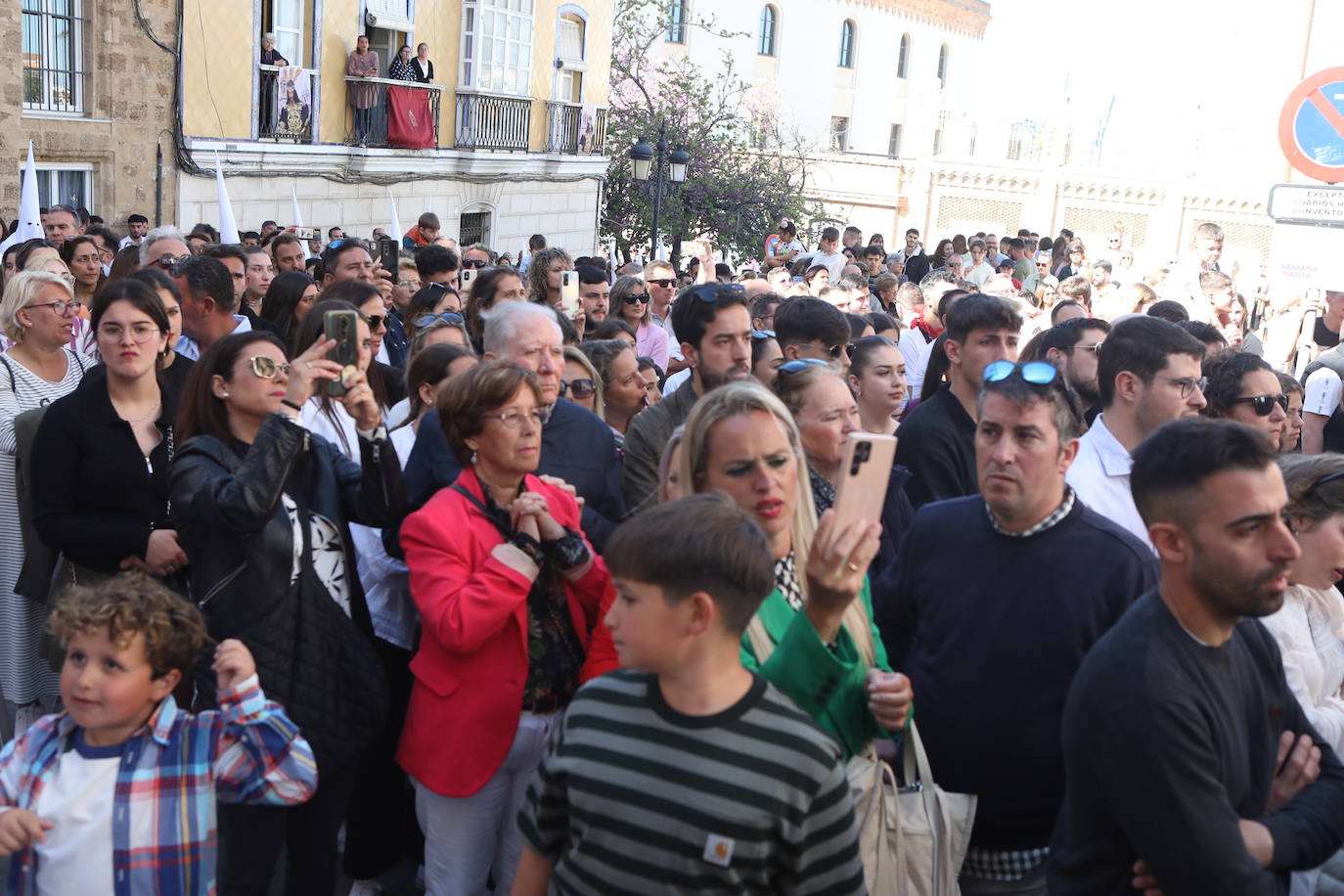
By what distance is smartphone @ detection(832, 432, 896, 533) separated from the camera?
268 centimetres

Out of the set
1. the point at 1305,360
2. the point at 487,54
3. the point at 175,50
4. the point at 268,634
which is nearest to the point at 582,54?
the point at 487,54

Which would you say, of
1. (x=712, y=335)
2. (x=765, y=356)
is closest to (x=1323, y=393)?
(x=765, y=356)

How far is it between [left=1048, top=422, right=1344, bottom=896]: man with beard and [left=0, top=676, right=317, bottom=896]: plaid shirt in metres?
1.77

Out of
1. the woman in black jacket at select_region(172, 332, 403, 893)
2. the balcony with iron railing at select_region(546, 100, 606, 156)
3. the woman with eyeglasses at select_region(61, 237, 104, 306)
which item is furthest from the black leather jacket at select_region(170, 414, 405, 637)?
the balcony with iron railing at select_region(546, 100, 606, 156)

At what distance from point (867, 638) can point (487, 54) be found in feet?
71.4

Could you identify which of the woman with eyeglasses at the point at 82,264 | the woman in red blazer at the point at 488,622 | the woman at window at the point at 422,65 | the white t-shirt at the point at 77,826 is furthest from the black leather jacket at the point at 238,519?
the woman at window at the point at 422,65

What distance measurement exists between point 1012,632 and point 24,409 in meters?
3.92

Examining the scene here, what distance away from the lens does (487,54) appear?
23266mm

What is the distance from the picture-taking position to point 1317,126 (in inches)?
312

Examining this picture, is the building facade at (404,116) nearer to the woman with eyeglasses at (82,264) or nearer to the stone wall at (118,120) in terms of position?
the stone wall at (118,120)

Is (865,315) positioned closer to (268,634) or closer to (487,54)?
(268,634)

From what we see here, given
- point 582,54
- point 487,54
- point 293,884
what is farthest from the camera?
point 582,54

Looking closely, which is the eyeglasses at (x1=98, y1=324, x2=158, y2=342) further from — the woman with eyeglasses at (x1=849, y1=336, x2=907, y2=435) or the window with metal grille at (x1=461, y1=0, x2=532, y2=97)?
the window with metal grille at (x1=461, y1=0, x2=532, y2=97)

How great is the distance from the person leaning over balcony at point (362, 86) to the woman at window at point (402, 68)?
498 millimetres
